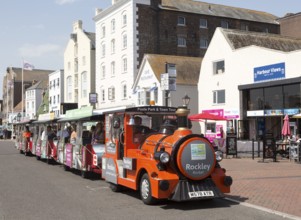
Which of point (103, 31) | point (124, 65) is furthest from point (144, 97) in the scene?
point (103, 31)

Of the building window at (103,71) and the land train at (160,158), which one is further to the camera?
the building window at (103,71)

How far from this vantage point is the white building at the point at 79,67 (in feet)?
181

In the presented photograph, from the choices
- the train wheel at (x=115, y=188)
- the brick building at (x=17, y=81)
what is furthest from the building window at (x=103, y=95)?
the brick building at (x=17, y=81)

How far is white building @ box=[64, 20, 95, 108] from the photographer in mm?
55062

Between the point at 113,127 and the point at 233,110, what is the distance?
69.8ft

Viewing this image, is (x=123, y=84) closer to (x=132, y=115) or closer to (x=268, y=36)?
(x=268, y=36)

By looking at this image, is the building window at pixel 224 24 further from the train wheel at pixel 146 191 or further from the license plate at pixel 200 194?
the license plate at pixel 200 194

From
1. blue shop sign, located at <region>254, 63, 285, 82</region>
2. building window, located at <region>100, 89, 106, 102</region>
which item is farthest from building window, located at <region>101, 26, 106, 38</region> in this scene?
blue shop sign, located at <region>254, 63, 285, 82</region>

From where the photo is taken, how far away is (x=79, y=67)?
5822 cm

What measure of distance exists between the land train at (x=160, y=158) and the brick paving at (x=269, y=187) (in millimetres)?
1039

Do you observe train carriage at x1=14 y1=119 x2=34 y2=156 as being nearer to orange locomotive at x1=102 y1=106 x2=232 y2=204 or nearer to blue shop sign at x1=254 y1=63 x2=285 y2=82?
blue shop sign at x1=254 y1=63 x2=285 y2=82

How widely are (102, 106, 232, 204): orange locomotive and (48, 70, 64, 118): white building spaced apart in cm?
5505

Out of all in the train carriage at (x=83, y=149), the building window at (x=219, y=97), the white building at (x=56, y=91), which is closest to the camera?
the train carriage at (x=83, y=149)

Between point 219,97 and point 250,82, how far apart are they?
4.11m
